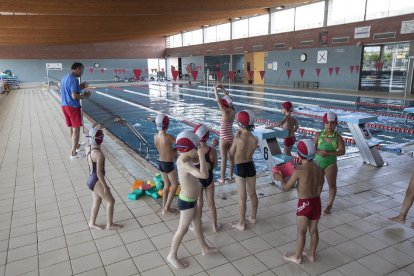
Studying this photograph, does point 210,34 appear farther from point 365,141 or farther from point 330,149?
point 330,149

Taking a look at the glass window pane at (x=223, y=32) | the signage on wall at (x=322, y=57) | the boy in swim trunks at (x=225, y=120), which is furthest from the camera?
the glass window pane at (x=223, y=32)

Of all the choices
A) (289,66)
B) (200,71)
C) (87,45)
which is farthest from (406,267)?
(87,45)

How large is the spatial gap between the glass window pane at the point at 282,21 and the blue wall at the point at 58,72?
1735 centimetres

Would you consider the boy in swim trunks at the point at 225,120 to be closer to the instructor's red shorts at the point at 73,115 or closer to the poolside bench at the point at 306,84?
the instructor's red shorts at the point at 73,115

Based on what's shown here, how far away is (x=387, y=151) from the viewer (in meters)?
6.21

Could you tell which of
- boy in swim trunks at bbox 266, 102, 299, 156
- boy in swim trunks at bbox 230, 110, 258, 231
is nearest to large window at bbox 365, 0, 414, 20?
boy in swim trunks at bbox 266, 102, 299, 156

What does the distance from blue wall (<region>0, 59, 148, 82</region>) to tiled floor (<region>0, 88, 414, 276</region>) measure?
97.3 feet

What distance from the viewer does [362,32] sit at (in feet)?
56.2

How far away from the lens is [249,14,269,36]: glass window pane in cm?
2327

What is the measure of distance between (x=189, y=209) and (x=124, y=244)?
2.95 ft

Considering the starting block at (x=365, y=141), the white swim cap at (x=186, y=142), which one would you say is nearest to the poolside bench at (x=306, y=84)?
the starting block at (x=365, y=141)

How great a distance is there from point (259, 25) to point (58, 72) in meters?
20.5

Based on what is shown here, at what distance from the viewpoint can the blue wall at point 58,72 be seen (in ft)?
98.3

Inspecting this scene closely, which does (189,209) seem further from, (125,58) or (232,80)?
(125,58)
